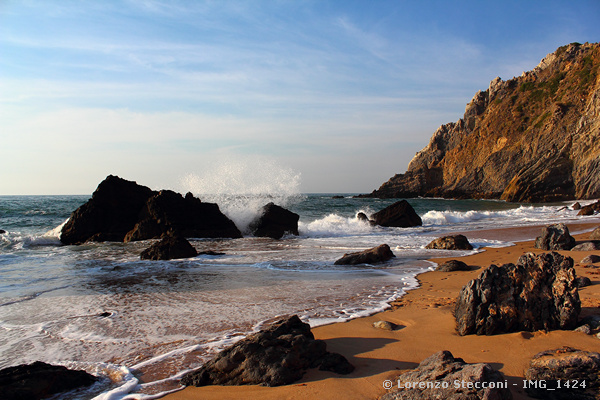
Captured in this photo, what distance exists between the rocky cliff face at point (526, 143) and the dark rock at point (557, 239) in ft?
131

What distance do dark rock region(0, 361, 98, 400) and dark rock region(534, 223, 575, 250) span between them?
1169 cm

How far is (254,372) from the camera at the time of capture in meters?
3.39

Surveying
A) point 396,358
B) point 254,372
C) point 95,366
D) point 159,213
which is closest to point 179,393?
point 254,372

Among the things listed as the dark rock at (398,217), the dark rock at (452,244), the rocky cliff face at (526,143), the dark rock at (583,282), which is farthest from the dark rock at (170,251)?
the rocky cliff face at (526,143)

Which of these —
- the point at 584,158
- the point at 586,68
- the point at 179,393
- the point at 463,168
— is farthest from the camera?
the point at 463,168

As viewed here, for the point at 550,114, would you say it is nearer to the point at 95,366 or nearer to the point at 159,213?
the point at 159,213

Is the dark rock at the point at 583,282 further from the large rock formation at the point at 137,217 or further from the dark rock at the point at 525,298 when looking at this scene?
the large rock formation at the point at 137,217

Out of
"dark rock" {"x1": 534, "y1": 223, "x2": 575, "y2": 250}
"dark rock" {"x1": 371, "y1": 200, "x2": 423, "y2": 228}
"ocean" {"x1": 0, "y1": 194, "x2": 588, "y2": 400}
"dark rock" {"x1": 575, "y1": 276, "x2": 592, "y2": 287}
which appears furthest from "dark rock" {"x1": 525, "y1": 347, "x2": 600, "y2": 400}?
"dark rock" {"x1": 371, "y1": 200, "x2": 423, "y2": 228}

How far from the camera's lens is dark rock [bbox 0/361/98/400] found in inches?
123

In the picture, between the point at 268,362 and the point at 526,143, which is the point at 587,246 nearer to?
the point at 268,362

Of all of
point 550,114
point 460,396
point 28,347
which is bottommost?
point 28,347

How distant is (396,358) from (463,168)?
76.9 metres

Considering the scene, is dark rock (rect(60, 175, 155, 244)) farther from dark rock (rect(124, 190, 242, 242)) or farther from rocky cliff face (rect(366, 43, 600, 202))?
rocky cliff face (rect(366, 43, 600, 202))

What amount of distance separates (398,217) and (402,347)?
59.4 feet
